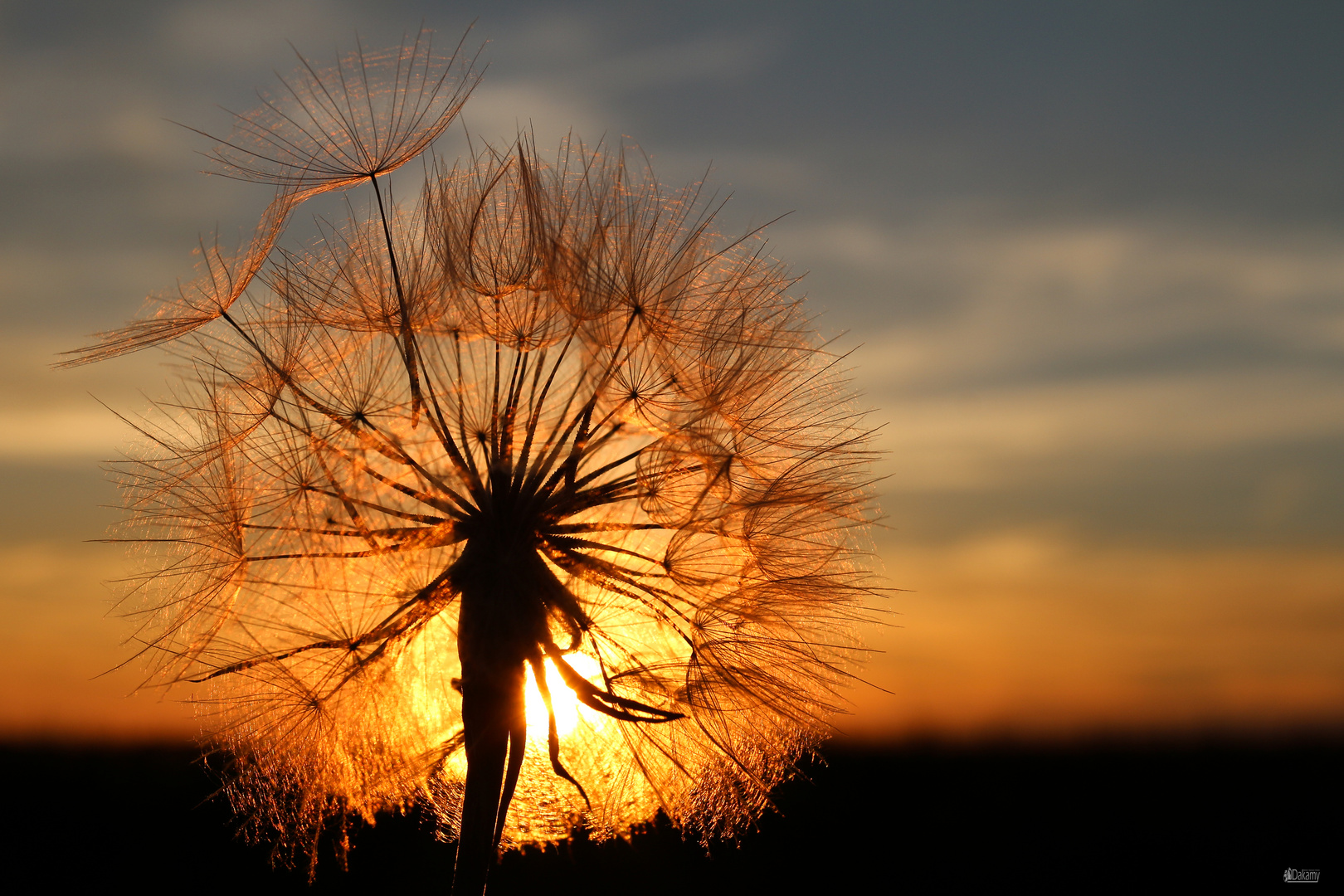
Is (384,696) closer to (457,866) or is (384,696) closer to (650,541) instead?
(457,866)

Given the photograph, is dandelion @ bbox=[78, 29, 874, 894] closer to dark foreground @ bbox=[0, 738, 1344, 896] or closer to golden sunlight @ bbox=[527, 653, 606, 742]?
golden sunlight @ bbox=[527, 653, 606, 742]

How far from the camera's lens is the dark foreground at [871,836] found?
8.80m

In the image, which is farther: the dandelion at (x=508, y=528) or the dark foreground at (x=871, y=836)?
the dark foreground at (x=871, y=836)

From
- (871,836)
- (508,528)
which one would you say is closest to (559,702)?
(508,528)

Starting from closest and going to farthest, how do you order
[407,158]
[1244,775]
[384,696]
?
[384,696] < [407,158] < [1244,775]

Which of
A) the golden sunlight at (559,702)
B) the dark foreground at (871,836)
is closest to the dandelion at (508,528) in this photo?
the golden sunlight at (559,702)

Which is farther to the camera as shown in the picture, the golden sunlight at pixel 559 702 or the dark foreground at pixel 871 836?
the dark foreground at pixel 871 836

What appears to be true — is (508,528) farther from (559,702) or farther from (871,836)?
(871,836)

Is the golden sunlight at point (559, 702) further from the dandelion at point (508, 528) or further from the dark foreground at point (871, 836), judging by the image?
the dark foreground at point (871, 836)

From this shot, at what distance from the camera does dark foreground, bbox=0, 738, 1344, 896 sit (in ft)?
28.9

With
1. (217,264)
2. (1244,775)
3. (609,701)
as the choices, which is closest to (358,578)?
(609,701)

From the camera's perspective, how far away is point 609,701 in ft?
15.9

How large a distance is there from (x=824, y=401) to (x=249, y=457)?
368cm

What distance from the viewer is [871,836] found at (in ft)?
32.9
